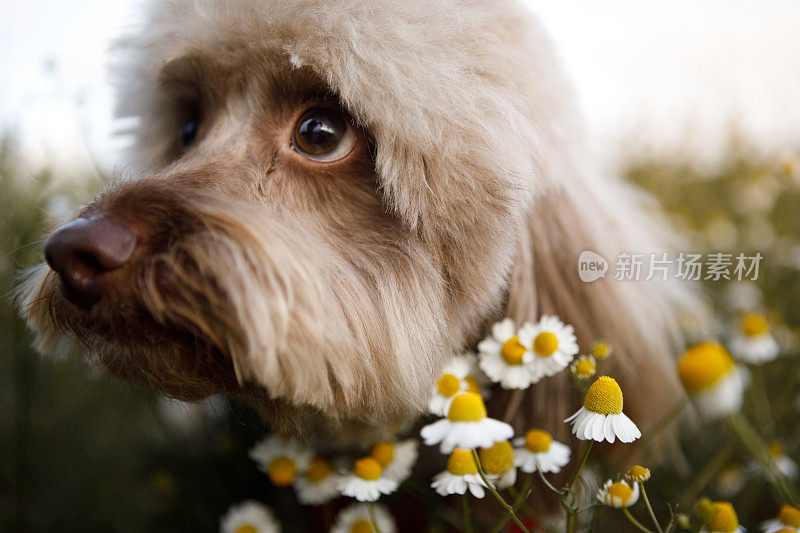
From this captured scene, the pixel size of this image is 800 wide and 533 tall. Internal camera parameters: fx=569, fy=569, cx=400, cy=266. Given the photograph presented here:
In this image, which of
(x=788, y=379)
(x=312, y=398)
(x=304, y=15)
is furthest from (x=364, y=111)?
(x=788, y=379)

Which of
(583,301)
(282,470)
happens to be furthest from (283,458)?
(583,301)

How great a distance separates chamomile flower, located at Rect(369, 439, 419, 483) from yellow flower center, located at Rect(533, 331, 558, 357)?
293 mm

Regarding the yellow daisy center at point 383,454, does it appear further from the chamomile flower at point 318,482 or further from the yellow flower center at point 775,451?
the yellow flower center at point 775,451

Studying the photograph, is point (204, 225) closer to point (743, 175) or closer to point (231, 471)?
point (231, 471)

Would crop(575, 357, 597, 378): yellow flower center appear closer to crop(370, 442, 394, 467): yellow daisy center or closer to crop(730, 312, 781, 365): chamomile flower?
crop(370, 442, 394, 467): yellow daisy center

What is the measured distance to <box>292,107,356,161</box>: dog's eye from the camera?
107 cm

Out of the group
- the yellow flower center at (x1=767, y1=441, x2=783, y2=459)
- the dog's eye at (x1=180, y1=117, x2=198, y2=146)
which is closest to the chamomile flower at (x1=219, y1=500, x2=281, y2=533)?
the dog's eye at (x1=180, y1=117, x2=198, y2=146)

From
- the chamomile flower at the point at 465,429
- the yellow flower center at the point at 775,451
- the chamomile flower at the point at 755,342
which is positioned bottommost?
the yellow flower center at the point at 775,451

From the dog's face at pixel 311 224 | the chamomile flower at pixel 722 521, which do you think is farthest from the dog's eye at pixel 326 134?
the chamomile flower at pixel 722 521

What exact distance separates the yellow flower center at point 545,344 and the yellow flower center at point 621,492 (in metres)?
0.22

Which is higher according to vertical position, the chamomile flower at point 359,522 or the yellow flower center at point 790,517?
the yellow flower center at point 790,517

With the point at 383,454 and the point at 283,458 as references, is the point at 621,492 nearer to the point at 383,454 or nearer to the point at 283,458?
the point at 383,454

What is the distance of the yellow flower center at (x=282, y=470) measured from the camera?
44.1 inches

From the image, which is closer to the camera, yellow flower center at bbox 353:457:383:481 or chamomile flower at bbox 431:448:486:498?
chamomile flower at bbox 431:448:486:498
